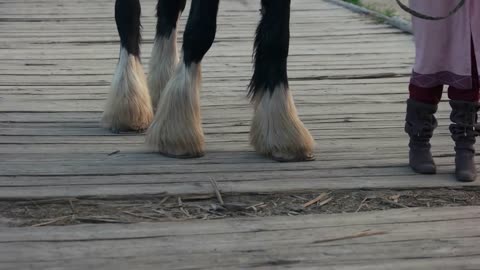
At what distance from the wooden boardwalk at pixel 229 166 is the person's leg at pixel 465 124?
92mm

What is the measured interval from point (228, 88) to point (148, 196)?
6.57 feet

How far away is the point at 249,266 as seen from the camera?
87.1 inches

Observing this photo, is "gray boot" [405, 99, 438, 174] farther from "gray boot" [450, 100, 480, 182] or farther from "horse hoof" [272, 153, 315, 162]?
"horse hoof" [272, 153, 315, 162]

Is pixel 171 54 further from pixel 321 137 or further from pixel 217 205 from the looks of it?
pixel 217 205

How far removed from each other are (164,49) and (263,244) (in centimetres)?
190

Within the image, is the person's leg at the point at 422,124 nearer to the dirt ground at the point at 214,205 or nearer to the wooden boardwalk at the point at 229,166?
the wooden boardwalk at the point at 229,166

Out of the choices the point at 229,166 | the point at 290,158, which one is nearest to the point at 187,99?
the point at 229,166

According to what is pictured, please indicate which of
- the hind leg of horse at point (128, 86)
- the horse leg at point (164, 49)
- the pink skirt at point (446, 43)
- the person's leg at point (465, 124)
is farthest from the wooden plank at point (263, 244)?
the horse leg at point (164, 49)

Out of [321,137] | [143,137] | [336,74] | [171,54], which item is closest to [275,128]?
[321,137]

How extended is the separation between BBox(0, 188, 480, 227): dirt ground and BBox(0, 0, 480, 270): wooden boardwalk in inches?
2.2

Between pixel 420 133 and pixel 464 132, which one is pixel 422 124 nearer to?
pixel 420 133

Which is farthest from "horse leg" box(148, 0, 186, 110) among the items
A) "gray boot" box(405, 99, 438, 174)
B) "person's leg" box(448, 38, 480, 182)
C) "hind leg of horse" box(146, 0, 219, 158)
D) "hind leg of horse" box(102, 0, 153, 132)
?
"person's leg" box(448, 38, 480, 182)

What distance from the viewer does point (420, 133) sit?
314 cm

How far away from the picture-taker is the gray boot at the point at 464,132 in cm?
305
